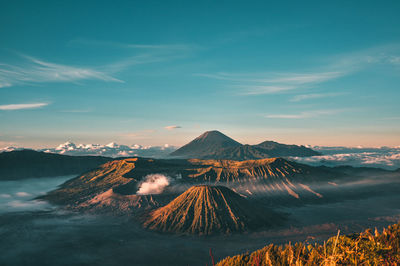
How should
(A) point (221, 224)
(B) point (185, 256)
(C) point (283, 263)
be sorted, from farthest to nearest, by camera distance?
1. (A) point (221, 224)
2. (B) point (185, 256)
3. (C) point (283, 263)

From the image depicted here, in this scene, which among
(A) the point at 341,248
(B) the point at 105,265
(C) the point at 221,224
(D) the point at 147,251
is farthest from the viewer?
(C) the point at 221,224

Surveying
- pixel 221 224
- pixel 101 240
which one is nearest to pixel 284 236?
pixel 221 224

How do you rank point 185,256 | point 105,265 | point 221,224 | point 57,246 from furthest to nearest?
1. point 221,224
2. point 57,246
3. point 185,256
4. point 105,265

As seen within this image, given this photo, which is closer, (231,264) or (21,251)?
(231,264)

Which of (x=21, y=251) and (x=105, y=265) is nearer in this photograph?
(x=105, y=265)

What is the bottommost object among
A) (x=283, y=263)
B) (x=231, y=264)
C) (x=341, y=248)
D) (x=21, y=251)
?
(x=21, y=251)

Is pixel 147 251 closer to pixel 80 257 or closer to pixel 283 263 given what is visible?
pixel 80 257

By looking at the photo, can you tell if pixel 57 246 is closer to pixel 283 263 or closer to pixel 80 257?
pixel 80 257

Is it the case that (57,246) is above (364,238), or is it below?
below

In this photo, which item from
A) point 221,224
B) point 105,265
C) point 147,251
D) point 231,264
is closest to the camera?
point 231,264

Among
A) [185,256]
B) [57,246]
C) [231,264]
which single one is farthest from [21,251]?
[231,264]
